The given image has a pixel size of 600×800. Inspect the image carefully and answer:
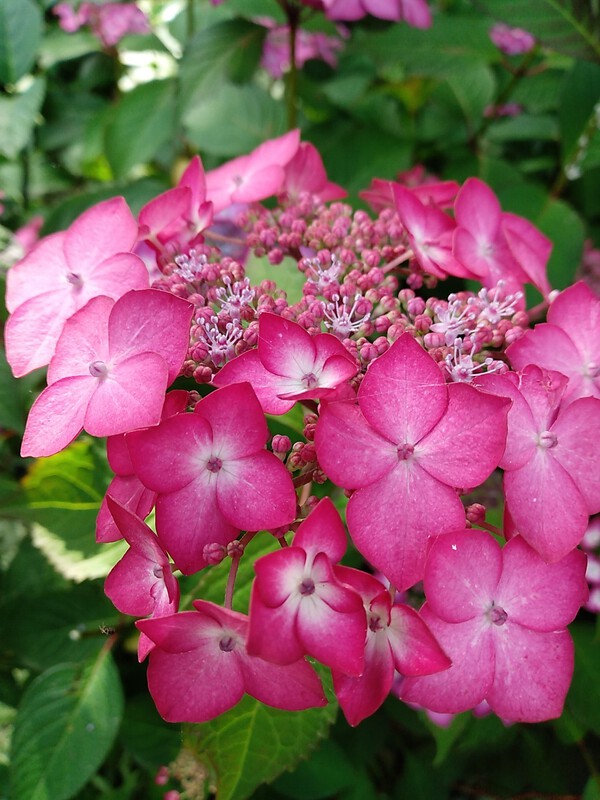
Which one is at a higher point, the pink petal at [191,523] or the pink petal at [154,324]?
the pink petal at [154,324]

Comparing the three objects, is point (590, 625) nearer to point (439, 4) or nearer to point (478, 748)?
point (478, 748)

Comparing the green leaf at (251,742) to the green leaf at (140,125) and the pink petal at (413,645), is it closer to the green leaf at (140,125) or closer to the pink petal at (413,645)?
the pink petal at (413,645)

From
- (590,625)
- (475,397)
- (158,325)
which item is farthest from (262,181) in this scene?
(590,625)

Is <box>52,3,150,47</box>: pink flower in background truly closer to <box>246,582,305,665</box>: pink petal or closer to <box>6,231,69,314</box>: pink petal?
<box>6,231,69,314</box>: pink petal

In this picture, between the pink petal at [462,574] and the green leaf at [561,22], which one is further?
the green leaf at [561,22]

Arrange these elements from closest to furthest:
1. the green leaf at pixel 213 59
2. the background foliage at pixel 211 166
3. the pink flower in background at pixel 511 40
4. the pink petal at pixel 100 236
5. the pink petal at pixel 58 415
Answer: the pink petal at pixel 58 415 → the pink petal at pixel 100 236 → the background foliage at pixel 211 166 → the green leaf at pixel 213 59 → the pink flower in background at pixel 511 40

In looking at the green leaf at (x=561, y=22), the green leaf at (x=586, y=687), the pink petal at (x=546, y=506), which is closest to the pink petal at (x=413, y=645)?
the pink petal at (x=546, y=506)

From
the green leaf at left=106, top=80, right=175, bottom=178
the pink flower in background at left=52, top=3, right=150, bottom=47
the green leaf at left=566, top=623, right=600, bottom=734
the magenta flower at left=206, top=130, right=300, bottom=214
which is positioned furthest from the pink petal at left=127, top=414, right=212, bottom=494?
the pink flower in background at left=52, top=3, right=150, bottom=47
